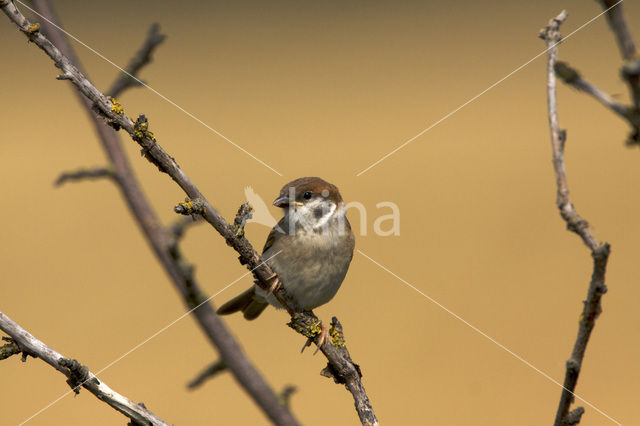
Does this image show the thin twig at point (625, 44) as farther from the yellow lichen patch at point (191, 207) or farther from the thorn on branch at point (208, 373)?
the thorn on branch at point (208, 373)

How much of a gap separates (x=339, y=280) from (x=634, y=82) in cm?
273

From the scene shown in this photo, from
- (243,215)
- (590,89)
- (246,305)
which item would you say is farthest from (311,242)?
(590,89)

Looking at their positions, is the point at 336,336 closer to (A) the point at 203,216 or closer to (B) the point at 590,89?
(A) the point at 203,216

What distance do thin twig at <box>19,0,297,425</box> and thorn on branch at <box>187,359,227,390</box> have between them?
0.22 m

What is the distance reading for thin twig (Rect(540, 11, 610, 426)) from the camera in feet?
3.19

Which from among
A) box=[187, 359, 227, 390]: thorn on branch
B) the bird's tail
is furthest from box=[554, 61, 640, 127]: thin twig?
the bird's tail

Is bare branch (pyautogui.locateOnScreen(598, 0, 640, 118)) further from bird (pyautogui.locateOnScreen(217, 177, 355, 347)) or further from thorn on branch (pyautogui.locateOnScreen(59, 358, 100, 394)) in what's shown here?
bird (pyautogui.locateOnScreen(217, 177, 355, 347))

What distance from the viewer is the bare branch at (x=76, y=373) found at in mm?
1382

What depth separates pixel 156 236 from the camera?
6.40 ft

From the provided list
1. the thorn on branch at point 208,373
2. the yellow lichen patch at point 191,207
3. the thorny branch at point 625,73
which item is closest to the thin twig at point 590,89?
the thorny branch at point 625,73

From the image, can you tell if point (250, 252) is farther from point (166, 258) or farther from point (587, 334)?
point (587, 334)

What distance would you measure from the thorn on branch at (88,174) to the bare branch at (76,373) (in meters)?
0.78

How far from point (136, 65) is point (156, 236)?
59 centimetres

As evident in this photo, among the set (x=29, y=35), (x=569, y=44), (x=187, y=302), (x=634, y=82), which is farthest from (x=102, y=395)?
(x=569, y=44)
